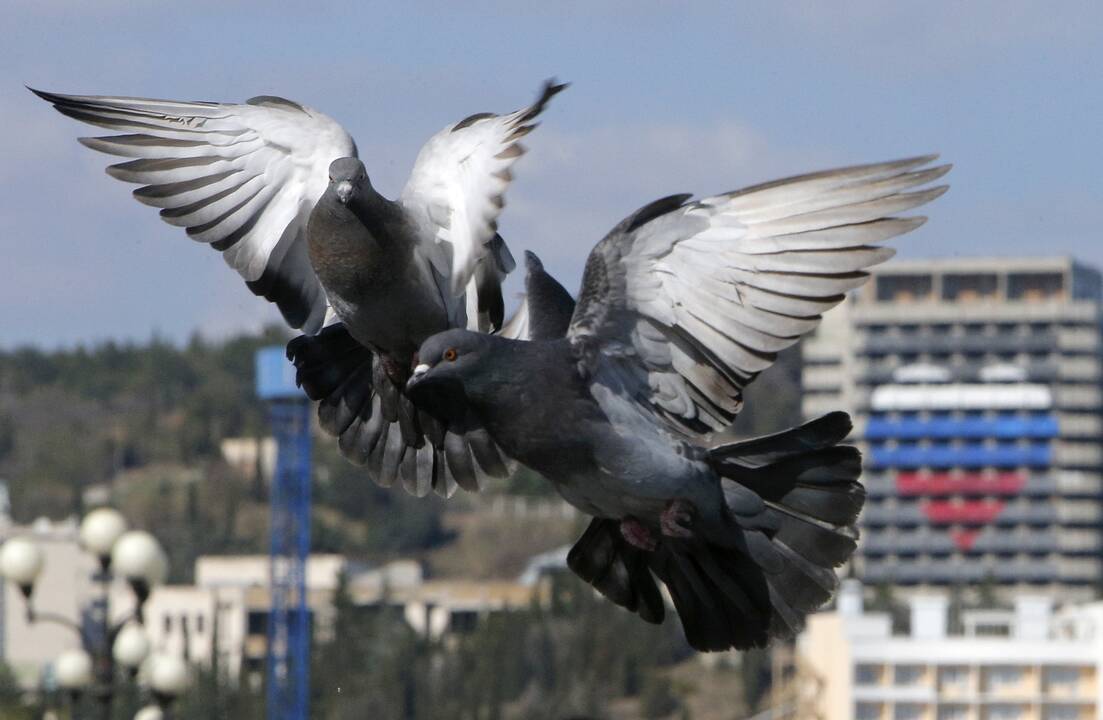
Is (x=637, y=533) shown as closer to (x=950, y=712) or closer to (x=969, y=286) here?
(x=950, y=712)

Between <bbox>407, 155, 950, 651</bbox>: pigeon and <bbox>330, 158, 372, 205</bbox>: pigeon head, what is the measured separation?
2.52 ft

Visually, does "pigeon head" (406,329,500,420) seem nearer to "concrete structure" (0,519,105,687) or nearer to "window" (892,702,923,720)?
"window" (892,702,923,720)

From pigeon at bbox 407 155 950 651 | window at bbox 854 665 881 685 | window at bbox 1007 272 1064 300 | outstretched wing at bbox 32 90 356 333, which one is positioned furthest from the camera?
window at bbox 1007 272 1064 300

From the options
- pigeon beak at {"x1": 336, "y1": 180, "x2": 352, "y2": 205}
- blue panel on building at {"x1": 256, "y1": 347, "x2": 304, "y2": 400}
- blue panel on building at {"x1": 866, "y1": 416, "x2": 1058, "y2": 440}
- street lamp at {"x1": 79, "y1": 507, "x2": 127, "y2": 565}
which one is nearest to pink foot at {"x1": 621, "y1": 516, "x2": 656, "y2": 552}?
pigeon beak at {"x1": 336, "y1": 180, "x2": 352, "y2": 205}

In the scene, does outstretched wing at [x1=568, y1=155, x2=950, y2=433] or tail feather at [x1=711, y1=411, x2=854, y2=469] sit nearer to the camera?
outstretched wing at [x1=568, y1=155, x2=950, y2=433]

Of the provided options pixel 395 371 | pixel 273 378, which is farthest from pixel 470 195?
pixel 273 378

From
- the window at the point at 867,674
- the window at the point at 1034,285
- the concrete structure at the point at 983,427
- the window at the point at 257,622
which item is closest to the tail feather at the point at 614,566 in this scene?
the window at the point at 867,674

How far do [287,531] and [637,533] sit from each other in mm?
78684

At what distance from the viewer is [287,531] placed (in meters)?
86.4

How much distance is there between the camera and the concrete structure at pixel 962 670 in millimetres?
84750

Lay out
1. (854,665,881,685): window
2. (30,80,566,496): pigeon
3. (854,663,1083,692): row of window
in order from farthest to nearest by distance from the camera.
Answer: (854,665,881,685): window
(854,663,1083,692): row of window
(30,80,566,496): pigeon

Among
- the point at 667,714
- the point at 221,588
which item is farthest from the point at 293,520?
the point at 221,588

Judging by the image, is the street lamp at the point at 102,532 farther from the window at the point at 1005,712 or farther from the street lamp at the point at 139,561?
the window at the point at 1005,712

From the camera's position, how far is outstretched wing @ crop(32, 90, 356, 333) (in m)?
9.25
